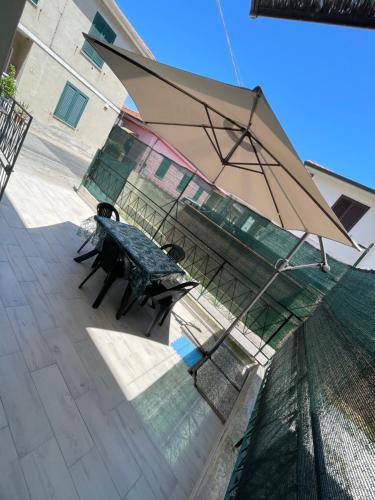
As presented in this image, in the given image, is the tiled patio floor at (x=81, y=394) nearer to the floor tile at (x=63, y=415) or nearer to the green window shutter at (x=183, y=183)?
the floor tile at (x=63, y=415)

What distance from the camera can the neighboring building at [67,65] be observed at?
9.30 meters

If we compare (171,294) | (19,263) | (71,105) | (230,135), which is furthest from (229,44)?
(71,105)

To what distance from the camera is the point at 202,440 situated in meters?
2.54

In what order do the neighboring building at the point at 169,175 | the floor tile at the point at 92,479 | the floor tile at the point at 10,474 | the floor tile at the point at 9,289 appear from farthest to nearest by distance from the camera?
the neighboring building at the point at 169,175 → the floor tile at the point at 9,289 → the floor tile at the point at 92,479 → the floor tile at the point at 10,474

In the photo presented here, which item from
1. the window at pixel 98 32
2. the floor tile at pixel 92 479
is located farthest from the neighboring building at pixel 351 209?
the floor tile at pixel 92 479

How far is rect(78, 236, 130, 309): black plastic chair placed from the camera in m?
3.23

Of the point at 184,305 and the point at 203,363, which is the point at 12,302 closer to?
the point at 203,363

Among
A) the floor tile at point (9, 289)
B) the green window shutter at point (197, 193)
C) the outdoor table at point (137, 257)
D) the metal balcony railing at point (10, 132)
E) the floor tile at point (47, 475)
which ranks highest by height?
the green window shutter at point (197, 193)

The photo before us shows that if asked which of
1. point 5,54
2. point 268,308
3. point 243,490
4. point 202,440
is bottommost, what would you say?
point 202,440

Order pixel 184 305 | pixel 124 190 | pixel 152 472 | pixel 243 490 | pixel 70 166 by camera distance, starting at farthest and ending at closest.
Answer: pixel 70 166, pixel 124 190, pixel 184 305, pixel 152 472, pixel 243 490

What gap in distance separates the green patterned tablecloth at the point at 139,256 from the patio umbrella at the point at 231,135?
153 cm

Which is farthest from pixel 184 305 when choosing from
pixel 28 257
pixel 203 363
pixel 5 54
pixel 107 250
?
pixel 5 54

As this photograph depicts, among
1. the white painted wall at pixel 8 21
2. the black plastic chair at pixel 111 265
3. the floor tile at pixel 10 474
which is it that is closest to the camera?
the white painted wall at pixel 8 21

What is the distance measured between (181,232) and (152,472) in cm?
436
